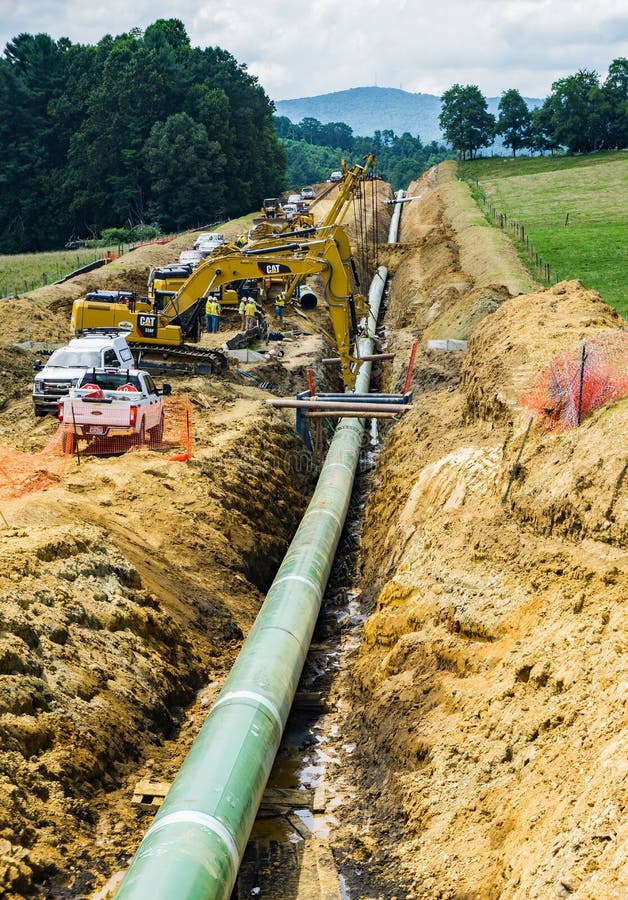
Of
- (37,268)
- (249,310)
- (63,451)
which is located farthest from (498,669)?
(37,268)

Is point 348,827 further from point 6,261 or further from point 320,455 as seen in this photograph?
point 6,261

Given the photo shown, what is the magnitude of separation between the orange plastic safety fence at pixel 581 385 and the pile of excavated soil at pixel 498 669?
0.36 m

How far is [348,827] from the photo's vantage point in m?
13.2

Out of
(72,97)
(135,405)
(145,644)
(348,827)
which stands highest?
(72,97)

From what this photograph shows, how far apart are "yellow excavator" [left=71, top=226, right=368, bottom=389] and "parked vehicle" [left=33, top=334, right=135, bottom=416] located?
3.05m

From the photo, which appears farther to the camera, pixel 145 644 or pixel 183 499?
pixel 183 499

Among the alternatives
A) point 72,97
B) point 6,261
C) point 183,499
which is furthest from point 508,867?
point 72,97

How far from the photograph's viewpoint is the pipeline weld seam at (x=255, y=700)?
13.8 m

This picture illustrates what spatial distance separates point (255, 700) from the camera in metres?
13.8

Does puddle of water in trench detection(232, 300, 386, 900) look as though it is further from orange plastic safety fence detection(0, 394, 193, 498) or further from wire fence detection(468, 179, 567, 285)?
wire fence detection(468, 179, 567, 285)

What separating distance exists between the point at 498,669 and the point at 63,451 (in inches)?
529

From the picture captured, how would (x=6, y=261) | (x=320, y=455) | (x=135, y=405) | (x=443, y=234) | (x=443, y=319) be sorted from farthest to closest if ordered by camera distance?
(x=6, y=261)
(x=443, y=234)
(x=443, y=319)
(x=320, y=455)
(x=135, y=405)

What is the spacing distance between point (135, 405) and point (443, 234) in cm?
4154

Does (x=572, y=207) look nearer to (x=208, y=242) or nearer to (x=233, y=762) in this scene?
(x=208, y=242)
